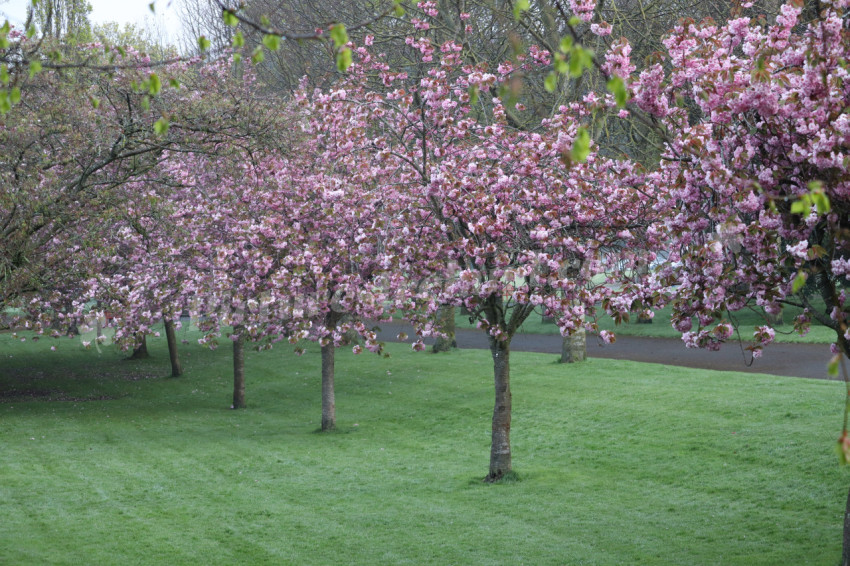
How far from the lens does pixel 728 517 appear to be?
1273 centimetres

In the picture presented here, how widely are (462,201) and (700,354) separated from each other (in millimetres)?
18029

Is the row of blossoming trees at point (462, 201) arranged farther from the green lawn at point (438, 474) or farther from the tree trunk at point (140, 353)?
the tree trunk at point (140, 353)

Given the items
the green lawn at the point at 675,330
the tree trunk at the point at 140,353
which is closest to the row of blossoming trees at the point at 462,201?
the tree trunk at the point at 140,353

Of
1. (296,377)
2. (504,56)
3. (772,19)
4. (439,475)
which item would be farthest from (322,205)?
(296,377)

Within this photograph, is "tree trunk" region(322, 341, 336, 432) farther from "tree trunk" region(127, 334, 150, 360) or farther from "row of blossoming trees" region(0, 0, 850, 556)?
"tree trunk" region(127, 334, 150, 360)

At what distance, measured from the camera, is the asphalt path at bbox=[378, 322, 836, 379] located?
24219 millimetres

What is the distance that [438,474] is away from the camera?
16.9m

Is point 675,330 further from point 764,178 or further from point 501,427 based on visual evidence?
point 764,178

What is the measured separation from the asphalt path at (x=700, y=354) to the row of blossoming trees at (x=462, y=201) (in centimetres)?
596

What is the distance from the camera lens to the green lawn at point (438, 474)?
1212 centimetres

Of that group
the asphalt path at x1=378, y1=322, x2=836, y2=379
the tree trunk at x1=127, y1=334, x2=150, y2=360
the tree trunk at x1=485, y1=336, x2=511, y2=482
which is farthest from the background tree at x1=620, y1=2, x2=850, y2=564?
the tree trunk at x1=127, y1=334, x2=150, y2=360

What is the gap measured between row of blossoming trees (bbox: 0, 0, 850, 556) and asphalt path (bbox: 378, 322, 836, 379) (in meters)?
5.96

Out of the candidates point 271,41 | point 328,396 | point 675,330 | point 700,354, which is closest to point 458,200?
point 271,41

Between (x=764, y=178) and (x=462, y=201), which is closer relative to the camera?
(x=764, y=178)
